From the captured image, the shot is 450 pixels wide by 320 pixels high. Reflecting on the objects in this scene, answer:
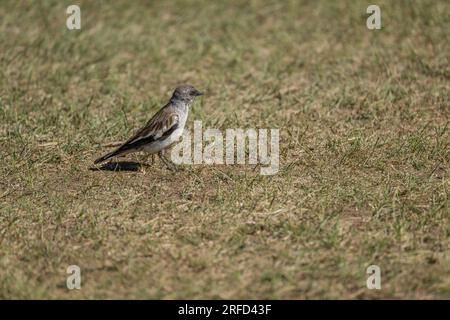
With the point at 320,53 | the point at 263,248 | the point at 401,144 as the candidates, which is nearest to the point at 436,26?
the point at 320,53

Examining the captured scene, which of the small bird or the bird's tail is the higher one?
the small bird

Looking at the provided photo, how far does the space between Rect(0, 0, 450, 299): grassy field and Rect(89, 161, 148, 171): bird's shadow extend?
0.45 ft

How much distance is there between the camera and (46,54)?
45.1ft

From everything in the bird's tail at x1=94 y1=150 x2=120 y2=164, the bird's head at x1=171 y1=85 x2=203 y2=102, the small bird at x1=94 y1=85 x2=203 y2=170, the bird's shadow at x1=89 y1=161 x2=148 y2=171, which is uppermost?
the bird's head at x1=171 y1=85 x2=203 y2=102

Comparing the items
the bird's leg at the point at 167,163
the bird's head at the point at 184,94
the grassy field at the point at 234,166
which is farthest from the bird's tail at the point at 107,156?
the bird's head at the point at 184,94

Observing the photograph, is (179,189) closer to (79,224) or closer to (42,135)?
(79,224)

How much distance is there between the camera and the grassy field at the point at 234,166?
7301 millimetres

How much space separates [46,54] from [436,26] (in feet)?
21.5

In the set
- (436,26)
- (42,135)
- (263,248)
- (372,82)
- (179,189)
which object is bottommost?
(263,248)

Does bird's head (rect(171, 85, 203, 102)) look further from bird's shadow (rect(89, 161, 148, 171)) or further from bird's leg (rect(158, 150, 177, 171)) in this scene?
bird's shadow (rect(89, 161, 148, 171))

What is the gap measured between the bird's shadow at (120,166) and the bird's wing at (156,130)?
29 cm

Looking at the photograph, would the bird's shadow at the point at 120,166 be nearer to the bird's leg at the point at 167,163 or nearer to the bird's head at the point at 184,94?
the bird's leg at the point at 167,163

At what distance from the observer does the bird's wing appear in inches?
376

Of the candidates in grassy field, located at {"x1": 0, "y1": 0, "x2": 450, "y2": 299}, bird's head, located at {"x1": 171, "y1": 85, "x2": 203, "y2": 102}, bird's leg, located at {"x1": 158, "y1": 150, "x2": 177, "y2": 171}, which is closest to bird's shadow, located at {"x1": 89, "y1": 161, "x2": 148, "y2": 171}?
grassy field, located at {"x1": 0, "y1": 0, "x2": 450, "y2": 299}
